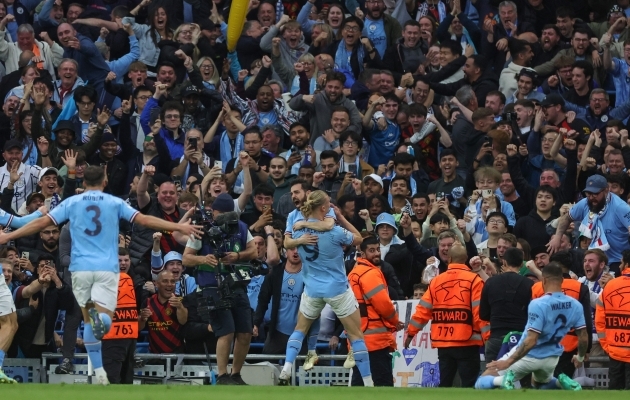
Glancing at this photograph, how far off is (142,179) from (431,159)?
14.8ft

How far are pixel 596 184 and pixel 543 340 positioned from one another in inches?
178

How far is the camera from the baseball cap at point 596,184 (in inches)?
728

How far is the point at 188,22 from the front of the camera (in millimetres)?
24938

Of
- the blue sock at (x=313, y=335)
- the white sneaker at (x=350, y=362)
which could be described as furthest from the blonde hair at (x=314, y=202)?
the blue sock at (x=313, y=335)

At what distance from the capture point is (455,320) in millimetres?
15930

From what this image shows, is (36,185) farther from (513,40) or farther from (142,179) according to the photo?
(513,40)

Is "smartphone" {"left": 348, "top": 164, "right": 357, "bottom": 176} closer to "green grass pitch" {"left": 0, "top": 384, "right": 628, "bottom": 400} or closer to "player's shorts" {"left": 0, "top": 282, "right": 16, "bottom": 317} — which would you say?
"player's shorts" {"left": 0, "top": 282, "right": 16, "bottom": 317}

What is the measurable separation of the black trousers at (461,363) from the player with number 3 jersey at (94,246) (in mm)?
3426

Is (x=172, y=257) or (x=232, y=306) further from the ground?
(x=172, y=257)

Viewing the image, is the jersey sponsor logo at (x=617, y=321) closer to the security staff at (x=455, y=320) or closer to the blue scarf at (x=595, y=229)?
the security staff at (x=455, y=320)

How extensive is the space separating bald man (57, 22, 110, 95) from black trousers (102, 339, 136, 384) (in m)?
7.25

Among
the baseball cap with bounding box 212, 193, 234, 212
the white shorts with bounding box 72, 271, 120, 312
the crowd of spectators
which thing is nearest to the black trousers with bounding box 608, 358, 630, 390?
the crowd of spectators

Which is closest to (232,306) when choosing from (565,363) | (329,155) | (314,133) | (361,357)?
(361,357)

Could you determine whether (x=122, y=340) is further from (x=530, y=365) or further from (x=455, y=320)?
(x=530, y=365)
